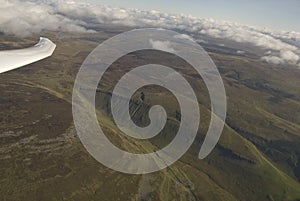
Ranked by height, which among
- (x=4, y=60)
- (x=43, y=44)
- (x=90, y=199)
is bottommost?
(x=90, y=199)

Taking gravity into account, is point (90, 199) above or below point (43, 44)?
below

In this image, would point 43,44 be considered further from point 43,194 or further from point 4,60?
point 43,194

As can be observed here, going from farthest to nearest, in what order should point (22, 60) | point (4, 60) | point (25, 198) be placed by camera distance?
1. point (25, 198)
2. point (22, 60)
3. point (4, 60)

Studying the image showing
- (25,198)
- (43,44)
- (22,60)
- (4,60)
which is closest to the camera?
(4,60)

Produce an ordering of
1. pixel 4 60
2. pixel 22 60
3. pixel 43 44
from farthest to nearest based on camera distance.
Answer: pixel 43 44 → pixel 22 60 → pixel 4 60

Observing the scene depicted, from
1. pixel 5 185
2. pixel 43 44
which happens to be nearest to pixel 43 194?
pixel 5 185

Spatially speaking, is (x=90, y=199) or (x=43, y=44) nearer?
(x=43, y=44)

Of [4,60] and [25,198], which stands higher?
[4,60]

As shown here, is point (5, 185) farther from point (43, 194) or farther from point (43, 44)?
point (43, 44)
